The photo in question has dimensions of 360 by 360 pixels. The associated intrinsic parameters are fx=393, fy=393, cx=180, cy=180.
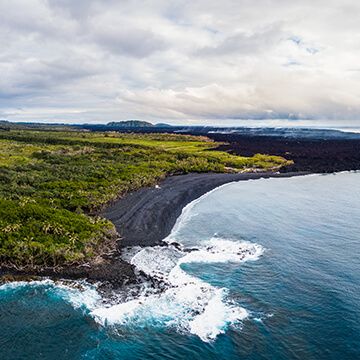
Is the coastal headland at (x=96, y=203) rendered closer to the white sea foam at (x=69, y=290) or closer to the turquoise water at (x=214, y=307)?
the white sea foam at (x=69, y=290)

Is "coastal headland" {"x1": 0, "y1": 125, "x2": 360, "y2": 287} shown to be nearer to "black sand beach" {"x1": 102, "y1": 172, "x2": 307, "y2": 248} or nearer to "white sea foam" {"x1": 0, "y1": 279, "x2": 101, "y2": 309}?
"black sand beach" {"x1": 102, "y1": 172, "x2": 307, "y2": 248}

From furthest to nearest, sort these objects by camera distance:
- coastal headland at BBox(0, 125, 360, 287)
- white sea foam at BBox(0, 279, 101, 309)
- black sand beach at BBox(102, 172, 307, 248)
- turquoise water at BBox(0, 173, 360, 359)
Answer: black sand beach at BBox(102, 172, 307, 248) < coastal headland at BBox(0, 125, 360, 287) < white sea foam at BBox(0, 279, 101, 309) < turquoise water at BBox(0, 173, 360, 359)

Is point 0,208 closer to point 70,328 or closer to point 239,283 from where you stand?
point 70,328

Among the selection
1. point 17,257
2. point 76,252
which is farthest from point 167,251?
point 17,257

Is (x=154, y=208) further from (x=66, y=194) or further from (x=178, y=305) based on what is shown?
(x=178, y=305)

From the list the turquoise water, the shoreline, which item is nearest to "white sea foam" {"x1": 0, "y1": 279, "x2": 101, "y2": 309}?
the turquoise water

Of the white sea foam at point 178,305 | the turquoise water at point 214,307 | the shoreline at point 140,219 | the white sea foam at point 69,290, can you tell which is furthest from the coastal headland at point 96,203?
the white sea foam at point 178,305
